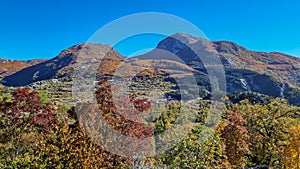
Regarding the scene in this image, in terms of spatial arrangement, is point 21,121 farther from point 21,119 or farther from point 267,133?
point 267,133

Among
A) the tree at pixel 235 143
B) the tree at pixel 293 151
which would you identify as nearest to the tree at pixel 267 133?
the tree at pixel 293 151

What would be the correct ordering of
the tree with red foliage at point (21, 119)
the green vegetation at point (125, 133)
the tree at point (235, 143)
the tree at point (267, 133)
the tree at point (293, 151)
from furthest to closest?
the tree at point (267, 133), the tree at point (293, 151), the tree at point (235, 143), the tree with red foliage at point (21, 119), the green vegetation at point (125, 133)

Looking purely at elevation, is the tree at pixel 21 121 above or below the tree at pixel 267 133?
above

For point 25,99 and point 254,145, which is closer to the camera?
point 25,99

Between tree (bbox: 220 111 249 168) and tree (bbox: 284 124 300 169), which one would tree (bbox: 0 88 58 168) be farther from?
tree (bbox: 284 124 300 169)

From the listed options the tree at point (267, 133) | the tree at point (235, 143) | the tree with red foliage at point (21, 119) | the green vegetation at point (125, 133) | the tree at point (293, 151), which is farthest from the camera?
the tree at point (267, 133)

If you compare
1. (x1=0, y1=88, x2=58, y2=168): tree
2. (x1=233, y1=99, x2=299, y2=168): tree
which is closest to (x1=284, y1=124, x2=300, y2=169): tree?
(x1=233, y1=99, x2=299, y2=168): tree

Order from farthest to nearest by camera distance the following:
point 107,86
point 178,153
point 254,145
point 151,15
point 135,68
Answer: point 135,68 < point 254,145 < point 151,15 < point 178,153 < point 107,86

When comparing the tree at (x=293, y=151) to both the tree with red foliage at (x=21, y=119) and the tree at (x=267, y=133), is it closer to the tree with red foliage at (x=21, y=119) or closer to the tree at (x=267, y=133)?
the tree at (x=267, y=133)

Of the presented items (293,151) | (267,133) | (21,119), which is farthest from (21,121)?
(267,133)

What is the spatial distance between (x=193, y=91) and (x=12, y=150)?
91603 millimetres

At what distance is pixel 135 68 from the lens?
164m

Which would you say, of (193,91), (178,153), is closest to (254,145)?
(178,153)

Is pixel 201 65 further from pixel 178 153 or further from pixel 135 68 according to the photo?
pixel 178 153
